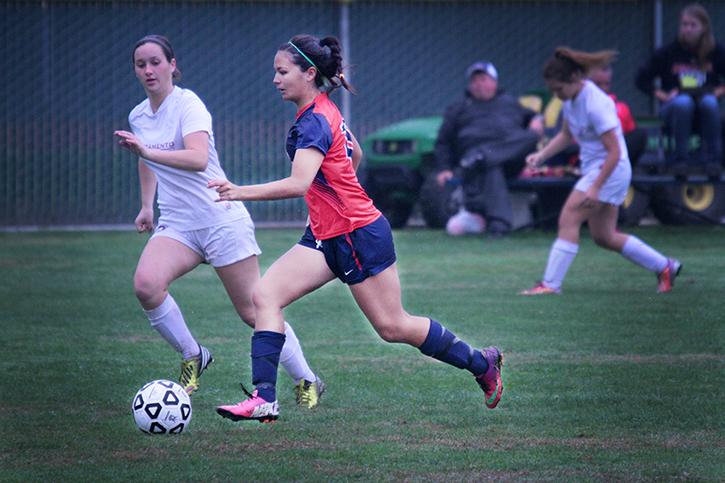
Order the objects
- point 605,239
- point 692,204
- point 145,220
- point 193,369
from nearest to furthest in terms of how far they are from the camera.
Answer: point 193,369 → point 145,220 → point 605,239 → point 692,204

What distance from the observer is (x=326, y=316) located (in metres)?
Answer: 10.3

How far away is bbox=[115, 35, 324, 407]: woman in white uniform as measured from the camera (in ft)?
23.1

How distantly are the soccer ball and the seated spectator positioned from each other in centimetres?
1109

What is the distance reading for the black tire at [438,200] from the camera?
17.3 meters

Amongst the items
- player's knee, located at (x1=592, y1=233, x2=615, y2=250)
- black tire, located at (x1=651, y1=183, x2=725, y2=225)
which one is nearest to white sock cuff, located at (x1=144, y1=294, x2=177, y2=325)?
player's knee, located at (x1=592, y1=233, x2=615, y2=250)

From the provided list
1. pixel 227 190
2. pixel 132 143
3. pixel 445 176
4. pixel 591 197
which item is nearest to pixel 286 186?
pixel 227 190

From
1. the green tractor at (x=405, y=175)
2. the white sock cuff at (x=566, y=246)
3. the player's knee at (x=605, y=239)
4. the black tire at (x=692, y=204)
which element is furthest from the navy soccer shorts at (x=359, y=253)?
the black tire at (x=692, y=204)

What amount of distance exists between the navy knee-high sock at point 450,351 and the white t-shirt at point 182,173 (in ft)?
4.28

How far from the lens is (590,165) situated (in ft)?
36.5

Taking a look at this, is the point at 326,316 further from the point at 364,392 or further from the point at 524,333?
the point at 364,392

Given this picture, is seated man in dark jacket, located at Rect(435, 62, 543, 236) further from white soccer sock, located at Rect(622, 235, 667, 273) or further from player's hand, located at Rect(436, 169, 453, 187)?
white soccer sock, located at Rect(622, 235, 667, 273)

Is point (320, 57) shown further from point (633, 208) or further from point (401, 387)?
point (633, 208)

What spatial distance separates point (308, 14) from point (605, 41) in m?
4.71

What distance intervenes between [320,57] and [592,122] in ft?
16.4
